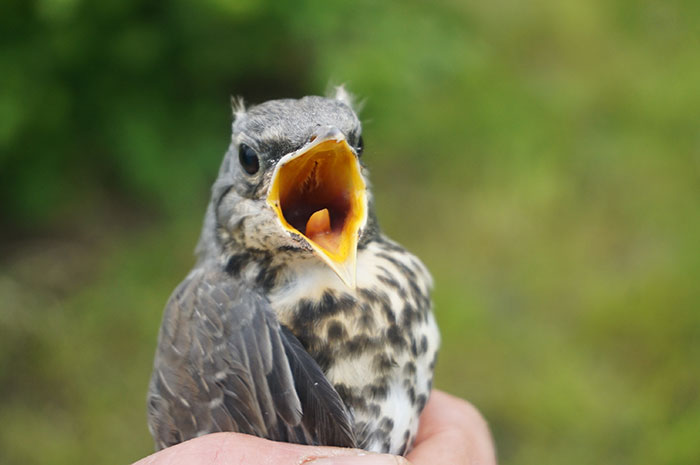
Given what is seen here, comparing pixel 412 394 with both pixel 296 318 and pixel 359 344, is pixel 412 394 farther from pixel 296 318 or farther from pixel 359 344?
pixel 296 318

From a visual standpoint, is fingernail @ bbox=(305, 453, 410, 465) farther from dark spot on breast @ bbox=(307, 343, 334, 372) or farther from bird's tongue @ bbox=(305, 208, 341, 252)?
bird's tongue @ bbox=(305, 208, 341, 252)

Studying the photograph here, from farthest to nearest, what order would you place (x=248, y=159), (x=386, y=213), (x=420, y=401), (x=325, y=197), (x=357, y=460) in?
(x=386, y=213)
(x=420, y=401)
(x=248, y=159)
(x=325, y=197)
(x=357, y=460)

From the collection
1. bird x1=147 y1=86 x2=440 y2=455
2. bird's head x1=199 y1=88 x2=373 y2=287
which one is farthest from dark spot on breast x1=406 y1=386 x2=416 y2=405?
bird's head x1=199 y1=88 x2=373 y2=287

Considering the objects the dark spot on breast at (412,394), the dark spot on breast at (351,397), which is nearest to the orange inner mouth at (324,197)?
the dark spot on breast at (351,397)

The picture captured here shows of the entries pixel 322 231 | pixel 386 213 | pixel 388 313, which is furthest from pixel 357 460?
pixel 386 213

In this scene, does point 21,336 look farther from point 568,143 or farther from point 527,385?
point 568,143

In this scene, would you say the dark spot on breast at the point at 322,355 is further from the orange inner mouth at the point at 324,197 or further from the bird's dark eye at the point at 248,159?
the bird's dark eye at the point at 248,159

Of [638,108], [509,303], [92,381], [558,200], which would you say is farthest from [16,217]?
[638,108]
